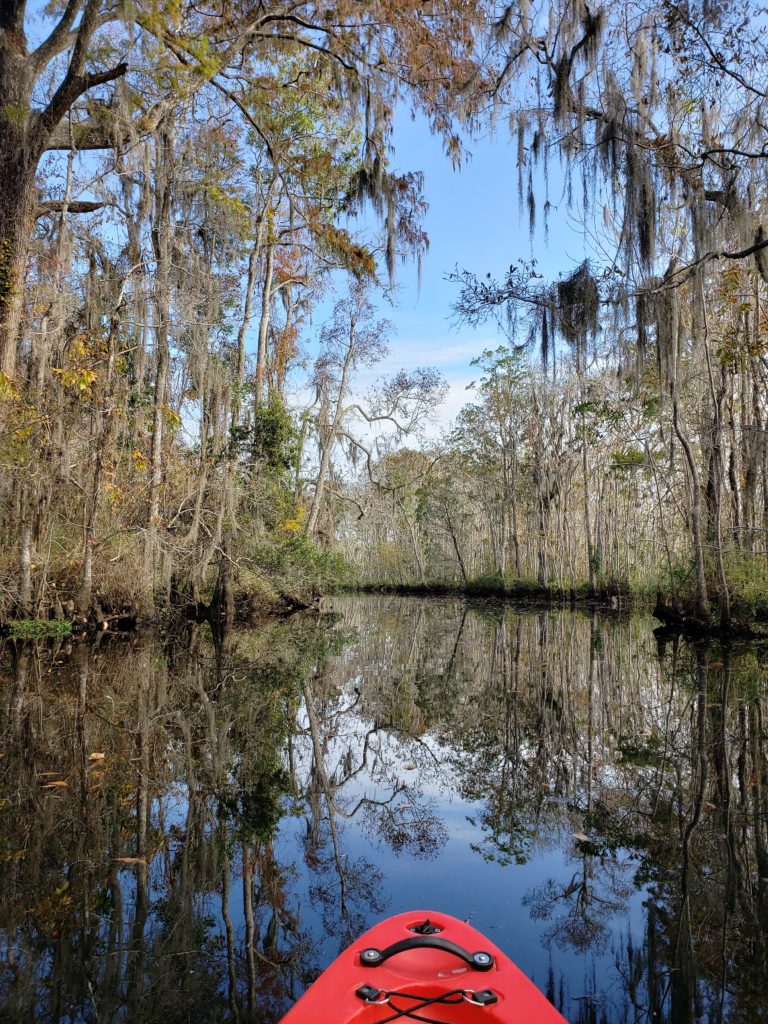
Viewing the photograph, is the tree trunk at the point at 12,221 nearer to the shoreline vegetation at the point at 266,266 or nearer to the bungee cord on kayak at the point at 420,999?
the shoreline vegetation at the point at 266,266

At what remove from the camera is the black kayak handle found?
5.91ft

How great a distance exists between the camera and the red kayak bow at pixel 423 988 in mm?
1686

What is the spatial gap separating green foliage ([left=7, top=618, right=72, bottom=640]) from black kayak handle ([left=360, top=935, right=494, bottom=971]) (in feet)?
31.7

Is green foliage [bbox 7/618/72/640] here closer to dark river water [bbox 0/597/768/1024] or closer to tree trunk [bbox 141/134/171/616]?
tree trunk [bbox 141/134/171/616]

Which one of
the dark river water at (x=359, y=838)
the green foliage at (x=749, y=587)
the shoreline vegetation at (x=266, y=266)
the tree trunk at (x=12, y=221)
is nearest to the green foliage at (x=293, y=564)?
the shoreline vegetation at (x=266, y=266)

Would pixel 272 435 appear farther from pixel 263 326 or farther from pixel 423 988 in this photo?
pixel 423 988

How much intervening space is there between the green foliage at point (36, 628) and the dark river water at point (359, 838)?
9.97ft

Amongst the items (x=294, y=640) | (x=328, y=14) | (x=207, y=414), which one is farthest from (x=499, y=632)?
(x=328, y=14)

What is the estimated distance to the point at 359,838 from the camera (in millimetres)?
3582

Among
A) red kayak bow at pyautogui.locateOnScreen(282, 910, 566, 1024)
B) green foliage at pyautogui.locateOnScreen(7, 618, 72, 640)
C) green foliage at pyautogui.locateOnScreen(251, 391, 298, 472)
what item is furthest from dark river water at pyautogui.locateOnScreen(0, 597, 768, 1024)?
green foliage at pyautogui.locateOnScreen(251, 391, 298, 472)

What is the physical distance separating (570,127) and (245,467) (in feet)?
30.4

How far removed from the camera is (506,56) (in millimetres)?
8594

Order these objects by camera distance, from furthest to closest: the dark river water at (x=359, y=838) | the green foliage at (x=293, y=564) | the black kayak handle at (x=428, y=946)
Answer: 1. the green foliage at (x=293, y=564)
2. the dark river water at (x=359, y=838)
3. the black kayak handle at (x=428, y=946)

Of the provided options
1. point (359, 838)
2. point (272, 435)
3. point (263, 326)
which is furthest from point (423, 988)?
point (263, 326)
